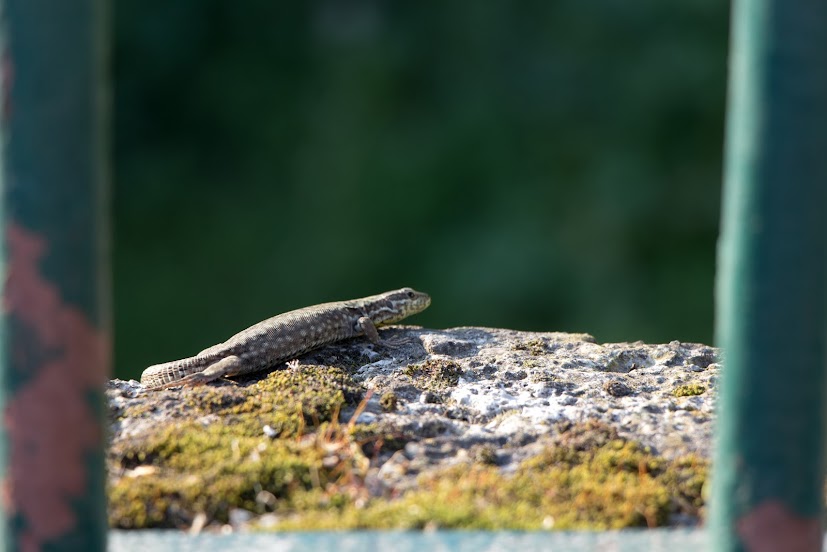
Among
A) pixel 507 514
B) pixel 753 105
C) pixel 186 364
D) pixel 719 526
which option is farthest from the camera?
pixel 186 364

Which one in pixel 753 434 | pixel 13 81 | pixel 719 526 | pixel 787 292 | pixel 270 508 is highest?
pixel 13 81

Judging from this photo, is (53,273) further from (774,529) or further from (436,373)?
(436,373)

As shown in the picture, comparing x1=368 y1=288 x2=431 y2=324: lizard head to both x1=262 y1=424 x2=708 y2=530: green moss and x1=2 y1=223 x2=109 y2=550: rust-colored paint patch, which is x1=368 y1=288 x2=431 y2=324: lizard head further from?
x1=2 y1=223 x2=109 y2=550: rust-colored paint patch

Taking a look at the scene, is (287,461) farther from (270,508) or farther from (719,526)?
(719,526)

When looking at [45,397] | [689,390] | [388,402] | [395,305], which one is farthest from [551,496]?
[395,305]

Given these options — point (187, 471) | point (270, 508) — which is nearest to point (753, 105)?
point (270, 508)

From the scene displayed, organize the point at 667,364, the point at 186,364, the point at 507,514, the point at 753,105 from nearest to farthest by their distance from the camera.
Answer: the point at 753,105
the point at 507,514
the point at 667,364
the point at 186,364

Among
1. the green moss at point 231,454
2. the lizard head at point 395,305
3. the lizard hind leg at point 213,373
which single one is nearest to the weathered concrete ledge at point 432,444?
the green moss at point 231,454
